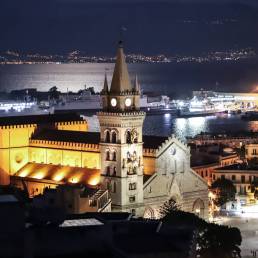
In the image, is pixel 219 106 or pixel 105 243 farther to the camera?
pixel 219 106

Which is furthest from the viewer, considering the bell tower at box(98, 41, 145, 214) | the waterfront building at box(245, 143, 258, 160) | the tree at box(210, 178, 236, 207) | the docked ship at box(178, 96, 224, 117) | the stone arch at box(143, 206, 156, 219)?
the docked ship at box(178, 96, 224, 117)

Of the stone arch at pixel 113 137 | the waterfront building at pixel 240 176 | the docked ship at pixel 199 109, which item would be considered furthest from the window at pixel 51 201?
the docked ship at pixel 199 109

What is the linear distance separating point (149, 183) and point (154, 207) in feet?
3.04

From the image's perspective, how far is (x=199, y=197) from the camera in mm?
44688

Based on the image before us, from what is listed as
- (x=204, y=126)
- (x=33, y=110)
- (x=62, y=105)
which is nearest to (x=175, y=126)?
(x=204, y=126)

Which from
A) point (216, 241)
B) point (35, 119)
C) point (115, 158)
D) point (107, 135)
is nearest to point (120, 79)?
point (107, 135)

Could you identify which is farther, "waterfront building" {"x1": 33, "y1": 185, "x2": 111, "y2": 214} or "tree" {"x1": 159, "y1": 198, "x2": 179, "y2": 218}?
"tree" {"x1": 159, "y1": 198, "x2": 179, "y2": 218}

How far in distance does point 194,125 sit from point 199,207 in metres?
83.0

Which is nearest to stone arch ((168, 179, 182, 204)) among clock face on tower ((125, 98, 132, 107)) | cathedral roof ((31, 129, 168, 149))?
cathedral roof ((31, 129, 168, 149))

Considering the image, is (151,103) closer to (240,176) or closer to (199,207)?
(240,176)

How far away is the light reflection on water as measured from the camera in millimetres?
113125

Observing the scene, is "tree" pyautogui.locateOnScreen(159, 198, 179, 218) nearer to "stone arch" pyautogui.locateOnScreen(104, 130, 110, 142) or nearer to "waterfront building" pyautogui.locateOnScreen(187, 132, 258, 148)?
"stone arch" pyautogui.locateOnScreen(104, 130, 110, 142)

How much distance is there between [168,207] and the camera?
139 feet

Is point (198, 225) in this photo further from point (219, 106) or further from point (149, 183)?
point (219, 106)
